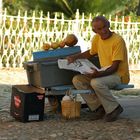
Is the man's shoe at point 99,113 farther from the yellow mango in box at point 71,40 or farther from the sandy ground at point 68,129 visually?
the yellow mango in box at point 71,40

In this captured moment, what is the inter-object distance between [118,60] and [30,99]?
4.12ft

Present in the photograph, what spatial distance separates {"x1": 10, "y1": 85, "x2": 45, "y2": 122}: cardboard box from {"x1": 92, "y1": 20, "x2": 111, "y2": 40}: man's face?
3.57 ft

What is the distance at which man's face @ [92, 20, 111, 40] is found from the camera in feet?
23.4

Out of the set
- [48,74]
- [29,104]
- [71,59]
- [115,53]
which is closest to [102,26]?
[115,53]

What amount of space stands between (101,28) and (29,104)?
4.49ft

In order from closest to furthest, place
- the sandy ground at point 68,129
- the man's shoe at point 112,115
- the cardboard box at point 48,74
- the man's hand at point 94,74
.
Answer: the sandy ground at point 68,129 → the man's hand at point 94,74 → the man's shoe at point 112,115 → the cardboard box at point 48,74

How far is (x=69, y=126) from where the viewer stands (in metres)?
6.96

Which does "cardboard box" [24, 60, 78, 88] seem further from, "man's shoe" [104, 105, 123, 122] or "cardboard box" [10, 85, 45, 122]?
"man's shoe" [104, 105, 123, 122]

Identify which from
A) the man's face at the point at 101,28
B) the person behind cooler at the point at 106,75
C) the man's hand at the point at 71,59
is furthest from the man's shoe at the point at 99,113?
the man's face at the point at 101,28

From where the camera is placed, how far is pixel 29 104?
283 inches

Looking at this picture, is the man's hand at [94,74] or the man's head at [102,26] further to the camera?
the man's head at [102,26]

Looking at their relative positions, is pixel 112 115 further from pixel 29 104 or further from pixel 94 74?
pixel 29 104

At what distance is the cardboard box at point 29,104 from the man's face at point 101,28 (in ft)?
3.57

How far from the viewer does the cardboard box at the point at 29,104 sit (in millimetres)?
7160
